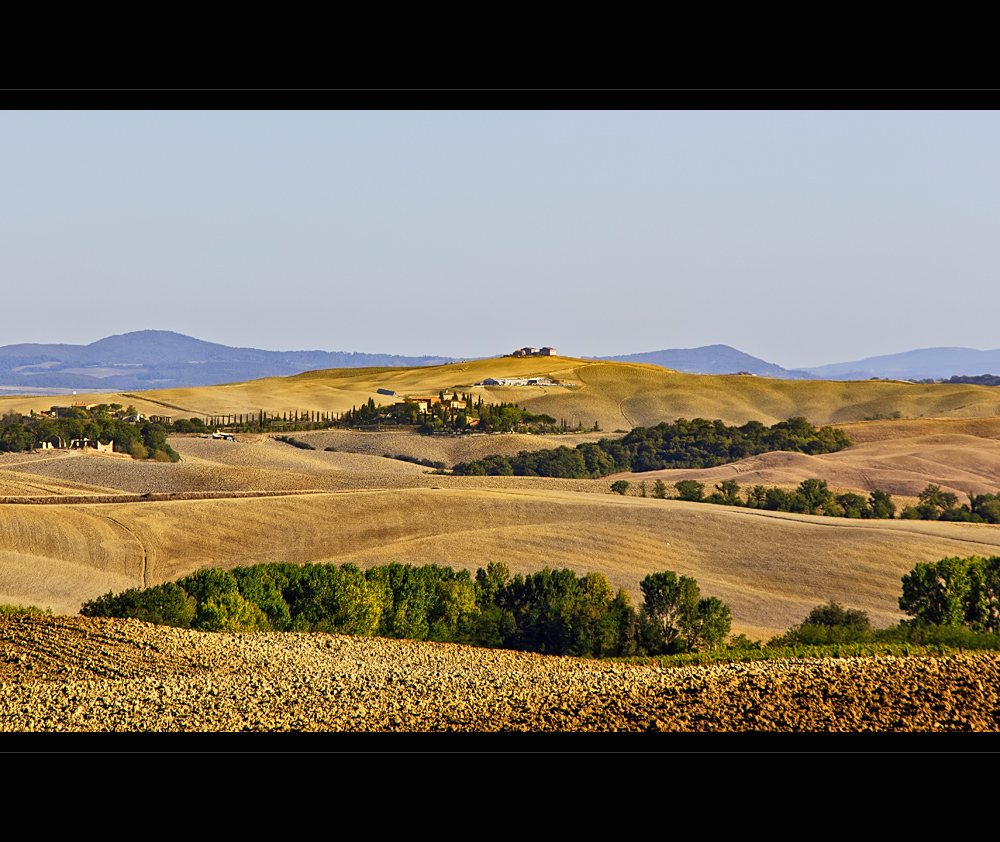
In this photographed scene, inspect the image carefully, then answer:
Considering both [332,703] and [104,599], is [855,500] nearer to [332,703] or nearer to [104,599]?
[104,599]

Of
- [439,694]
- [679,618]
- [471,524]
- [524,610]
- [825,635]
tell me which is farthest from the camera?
[471,524]

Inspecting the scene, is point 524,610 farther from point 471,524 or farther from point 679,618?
point 471,524

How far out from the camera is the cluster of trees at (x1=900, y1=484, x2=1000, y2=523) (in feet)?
139

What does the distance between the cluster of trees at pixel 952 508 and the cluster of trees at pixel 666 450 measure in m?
18.6

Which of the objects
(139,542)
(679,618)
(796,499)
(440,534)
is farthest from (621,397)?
(679,618)

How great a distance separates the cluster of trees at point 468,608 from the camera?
20.0 m

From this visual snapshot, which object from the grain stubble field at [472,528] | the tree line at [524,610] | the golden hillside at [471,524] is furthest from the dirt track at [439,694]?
the golden hillside at [471,524]

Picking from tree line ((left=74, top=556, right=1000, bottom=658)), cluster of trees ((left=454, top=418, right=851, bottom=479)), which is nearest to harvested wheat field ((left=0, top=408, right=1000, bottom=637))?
tree line ((left=74, top=556, right=1000, bottom=658))

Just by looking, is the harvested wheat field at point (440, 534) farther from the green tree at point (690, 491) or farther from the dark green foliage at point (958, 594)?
the green tree at point (690, 491)

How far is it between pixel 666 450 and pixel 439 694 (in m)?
59.6

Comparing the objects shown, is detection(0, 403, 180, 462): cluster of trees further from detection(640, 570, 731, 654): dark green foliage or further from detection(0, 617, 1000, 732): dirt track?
detection(0, 617, 1000, 732): dirt track

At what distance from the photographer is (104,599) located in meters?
19.3

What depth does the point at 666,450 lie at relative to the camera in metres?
68.7

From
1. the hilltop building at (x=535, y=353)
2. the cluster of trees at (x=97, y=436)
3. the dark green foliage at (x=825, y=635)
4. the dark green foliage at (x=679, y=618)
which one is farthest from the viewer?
the hilltop building at (x=535, y=353)
